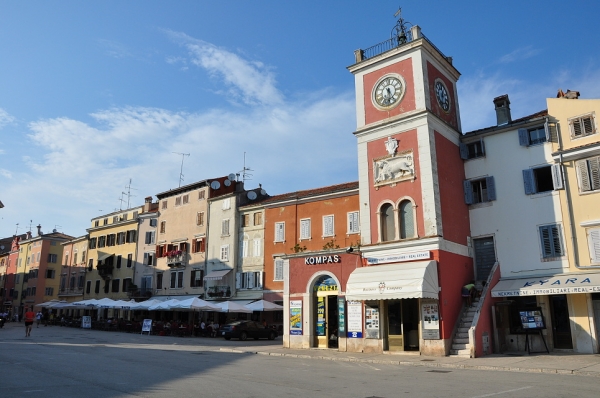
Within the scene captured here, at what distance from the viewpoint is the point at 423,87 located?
23266 mm

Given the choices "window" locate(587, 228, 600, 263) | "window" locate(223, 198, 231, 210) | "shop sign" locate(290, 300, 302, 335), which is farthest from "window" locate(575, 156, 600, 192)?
"window" locate(223, 198, 231, 210)

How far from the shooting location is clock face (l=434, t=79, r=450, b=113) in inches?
976

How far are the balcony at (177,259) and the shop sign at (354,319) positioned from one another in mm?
27397

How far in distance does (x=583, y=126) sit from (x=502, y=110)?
4463 mm

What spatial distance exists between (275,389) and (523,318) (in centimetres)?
1292

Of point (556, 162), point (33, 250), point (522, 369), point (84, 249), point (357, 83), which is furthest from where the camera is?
point (33, 250)

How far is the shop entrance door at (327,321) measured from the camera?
77.8 ft

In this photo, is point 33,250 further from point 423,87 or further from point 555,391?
point 555,391

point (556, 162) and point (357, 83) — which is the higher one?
point (357, 83)

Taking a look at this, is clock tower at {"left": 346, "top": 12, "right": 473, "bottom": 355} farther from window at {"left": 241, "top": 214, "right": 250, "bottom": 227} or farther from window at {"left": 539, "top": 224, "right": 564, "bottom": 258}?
window at {"left": 241, "top": 214, "right": 250, "bottom": 227}

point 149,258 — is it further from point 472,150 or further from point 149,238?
point 472,150

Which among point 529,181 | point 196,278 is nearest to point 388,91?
point 529,181

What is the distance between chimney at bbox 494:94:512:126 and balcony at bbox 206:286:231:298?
26201mm

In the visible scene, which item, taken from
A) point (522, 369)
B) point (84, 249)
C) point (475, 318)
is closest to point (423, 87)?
point (475, 318)
